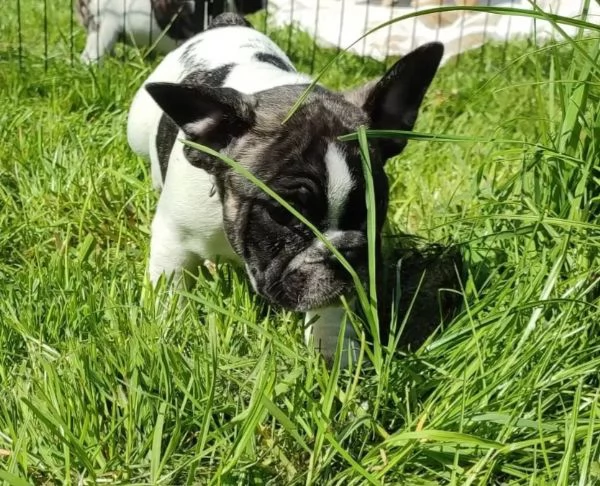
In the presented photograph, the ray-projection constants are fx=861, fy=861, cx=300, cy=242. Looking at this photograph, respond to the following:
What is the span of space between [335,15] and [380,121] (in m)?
5.10

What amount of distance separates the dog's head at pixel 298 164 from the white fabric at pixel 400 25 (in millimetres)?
3923

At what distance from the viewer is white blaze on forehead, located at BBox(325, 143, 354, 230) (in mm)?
2455

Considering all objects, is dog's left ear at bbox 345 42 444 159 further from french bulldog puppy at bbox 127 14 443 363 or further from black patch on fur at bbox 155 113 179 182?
black patch on fur at bbox 155 113 179 182

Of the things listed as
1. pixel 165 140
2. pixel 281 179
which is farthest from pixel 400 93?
pixel 165 140

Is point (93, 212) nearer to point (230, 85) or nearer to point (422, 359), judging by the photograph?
point (230, 85)

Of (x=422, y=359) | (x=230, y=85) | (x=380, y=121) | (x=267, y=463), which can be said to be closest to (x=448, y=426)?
(x=422, y=359)

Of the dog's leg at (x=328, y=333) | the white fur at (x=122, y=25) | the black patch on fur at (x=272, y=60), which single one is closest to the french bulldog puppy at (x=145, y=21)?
the white fur at (x=122, y=25)

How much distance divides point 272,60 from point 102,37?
255cm

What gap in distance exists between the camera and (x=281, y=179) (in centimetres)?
256

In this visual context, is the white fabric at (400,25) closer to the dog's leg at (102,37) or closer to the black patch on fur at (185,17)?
the black patch on fur at (185,17)

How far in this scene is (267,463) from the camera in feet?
7.16

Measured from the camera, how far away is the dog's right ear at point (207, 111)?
8.49ft

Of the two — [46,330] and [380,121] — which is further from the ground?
[380,121]

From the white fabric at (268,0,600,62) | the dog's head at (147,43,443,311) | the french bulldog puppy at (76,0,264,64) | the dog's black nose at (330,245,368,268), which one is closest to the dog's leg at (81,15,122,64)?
the french bulldog puppy at (76,0,264,64)
